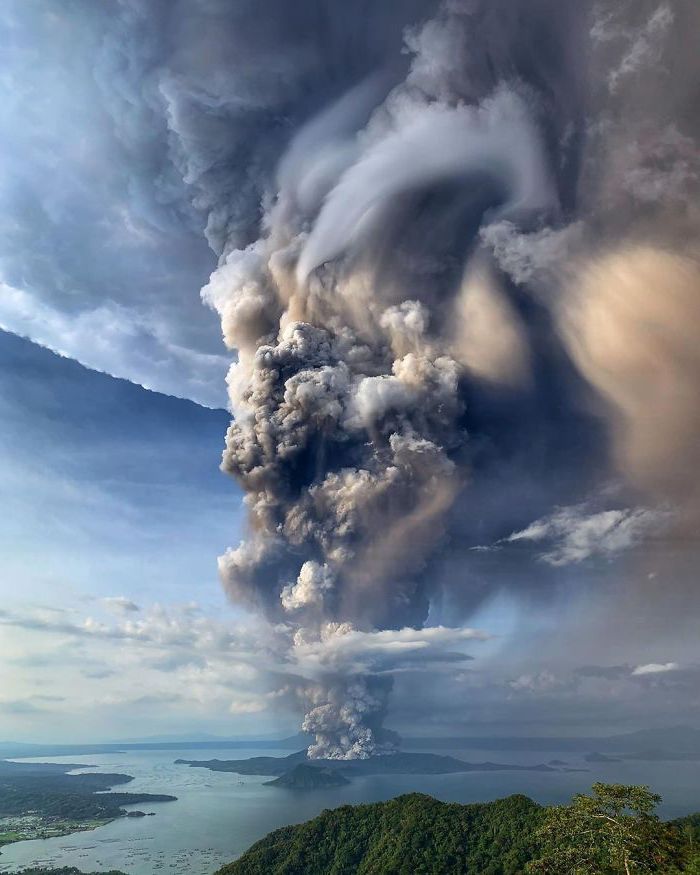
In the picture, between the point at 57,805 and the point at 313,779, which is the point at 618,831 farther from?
the point at 313,779

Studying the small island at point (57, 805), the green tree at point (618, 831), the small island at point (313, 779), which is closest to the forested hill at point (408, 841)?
the green tree at point (618, 831)

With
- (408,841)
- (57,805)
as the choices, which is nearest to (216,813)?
(57,805)

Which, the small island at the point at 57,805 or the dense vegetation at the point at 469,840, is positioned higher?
the dense vegetation at the point at 469,840

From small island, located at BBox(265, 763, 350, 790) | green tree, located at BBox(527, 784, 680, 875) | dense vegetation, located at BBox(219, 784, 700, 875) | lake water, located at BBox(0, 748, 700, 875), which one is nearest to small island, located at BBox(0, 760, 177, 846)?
lake water, located at BBox(0, 748, 700, 875)

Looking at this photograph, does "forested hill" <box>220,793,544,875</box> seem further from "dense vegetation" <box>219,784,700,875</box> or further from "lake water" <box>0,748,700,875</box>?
"lake water" <box>0,748,700,875</box>

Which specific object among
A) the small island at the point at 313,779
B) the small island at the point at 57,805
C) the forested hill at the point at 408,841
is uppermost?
the forested hill at the point at 408,841

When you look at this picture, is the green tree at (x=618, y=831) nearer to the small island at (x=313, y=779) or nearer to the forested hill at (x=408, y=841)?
the forested hill at (x=408, y=841)
